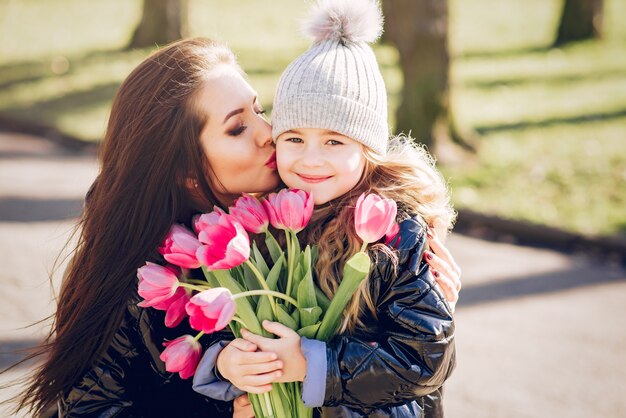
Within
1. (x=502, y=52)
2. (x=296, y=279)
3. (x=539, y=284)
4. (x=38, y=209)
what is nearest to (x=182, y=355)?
(x=296, y=279)

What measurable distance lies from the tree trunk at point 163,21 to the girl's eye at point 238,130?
958cm

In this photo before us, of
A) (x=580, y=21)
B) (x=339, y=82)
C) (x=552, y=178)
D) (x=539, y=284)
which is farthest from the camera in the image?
(x=580, y=21)

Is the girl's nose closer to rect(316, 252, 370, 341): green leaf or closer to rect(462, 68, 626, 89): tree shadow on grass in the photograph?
rect(316, 252, 370, 341): green leaf

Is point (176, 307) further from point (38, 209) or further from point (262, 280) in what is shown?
point (38, 209)

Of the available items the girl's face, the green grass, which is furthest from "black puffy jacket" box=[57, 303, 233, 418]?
the green grass

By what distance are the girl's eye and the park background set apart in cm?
48

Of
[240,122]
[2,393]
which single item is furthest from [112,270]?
[2,393]

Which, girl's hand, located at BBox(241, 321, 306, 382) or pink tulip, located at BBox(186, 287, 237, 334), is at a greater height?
pink tulip, located at BBox(186, 287, 237, 334)

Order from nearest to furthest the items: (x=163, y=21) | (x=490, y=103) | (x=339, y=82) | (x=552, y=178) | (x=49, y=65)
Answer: (x=339, y=82) → (x=552, y=178) → (x=490, y=103) → (x=49, y=65) → (x=163, y=21)

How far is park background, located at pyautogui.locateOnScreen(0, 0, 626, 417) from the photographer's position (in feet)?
17.9

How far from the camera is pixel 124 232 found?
2.37m

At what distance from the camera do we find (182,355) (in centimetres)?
199

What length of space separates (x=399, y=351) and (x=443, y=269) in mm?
436

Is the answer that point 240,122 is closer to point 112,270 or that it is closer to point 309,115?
point 309,115
